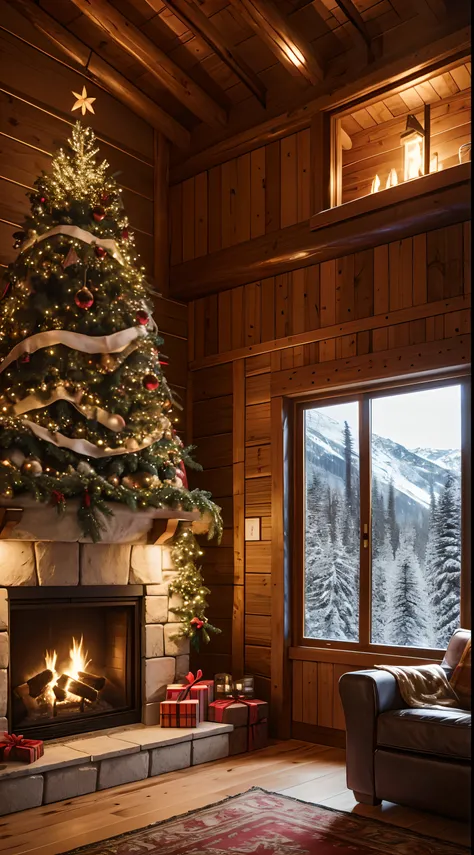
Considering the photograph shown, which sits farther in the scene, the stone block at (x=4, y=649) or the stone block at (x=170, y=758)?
the stone block at (x=170, y=758)

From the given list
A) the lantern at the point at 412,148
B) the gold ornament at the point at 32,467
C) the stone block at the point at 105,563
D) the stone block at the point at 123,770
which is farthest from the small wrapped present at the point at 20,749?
the lantern at the point at 412,148

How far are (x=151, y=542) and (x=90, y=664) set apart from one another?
2.51 ft

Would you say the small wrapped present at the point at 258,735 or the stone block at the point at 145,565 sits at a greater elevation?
the stone block at the point at 145,565

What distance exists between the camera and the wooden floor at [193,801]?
3.28m

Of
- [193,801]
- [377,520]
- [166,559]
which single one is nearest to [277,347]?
[377,520]

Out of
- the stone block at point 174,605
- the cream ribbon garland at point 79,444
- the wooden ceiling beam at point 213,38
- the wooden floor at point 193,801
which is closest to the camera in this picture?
the wooden floor at point 193,801

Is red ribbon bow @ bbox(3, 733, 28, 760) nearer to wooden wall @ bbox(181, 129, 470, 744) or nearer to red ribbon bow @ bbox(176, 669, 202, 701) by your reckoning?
red ribbon bow @ bbox(176, 669, 202, 701)

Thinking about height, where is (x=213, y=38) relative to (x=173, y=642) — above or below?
above

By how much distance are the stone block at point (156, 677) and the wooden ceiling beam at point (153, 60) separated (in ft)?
11.6

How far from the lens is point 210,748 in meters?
4.44

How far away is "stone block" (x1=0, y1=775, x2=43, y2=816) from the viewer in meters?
3.54

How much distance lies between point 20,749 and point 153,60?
13.8 feet

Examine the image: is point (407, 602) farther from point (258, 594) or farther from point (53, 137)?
point (53, 137)

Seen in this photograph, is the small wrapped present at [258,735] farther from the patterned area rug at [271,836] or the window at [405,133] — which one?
the window at [405,133]
